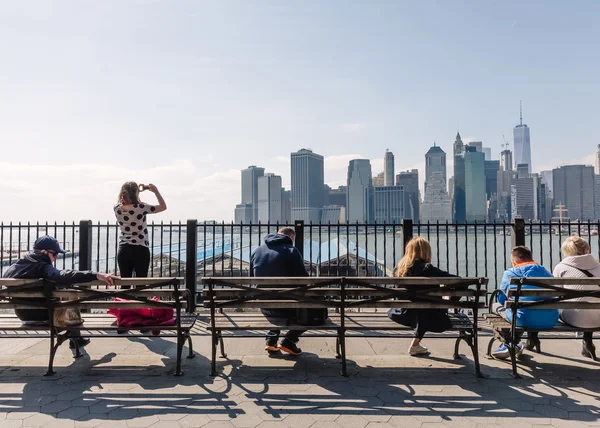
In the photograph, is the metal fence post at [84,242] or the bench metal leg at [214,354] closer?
the bench metal leg at [214,354]

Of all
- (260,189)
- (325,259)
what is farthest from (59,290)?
(260,189)

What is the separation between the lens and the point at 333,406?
3385mm

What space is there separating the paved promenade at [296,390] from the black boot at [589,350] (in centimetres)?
10

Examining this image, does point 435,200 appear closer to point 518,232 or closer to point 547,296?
point 518,232

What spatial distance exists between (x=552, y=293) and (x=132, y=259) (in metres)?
5.16

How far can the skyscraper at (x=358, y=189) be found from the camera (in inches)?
5458

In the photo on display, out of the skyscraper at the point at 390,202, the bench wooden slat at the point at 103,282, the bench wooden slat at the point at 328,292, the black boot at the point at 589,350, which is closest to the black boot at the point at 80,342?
the bench wooden slat at the point at 103,282

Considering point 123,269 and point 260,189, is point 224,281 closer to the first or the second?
point 123,269

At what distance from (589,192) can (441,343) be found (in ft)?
487

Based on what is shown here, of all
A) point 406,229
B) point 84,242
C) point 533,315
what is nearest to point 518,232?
point 406,229

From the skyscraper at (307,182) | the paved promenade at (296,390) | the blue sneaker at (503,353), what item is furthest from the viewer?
the skyscraper at (307,182)

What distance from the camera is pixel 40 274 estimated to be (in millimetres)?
4305

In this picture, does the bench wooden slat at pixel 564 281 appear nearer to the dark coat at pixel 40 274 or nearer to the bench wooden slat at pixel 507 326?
the bench wooden slat at pixel 507 326

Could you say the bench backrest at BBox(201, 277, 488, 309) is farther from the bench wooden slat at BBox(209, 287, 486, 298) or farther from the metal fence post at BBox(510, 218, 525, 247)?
the metal fence post at BBox(510, 218, 525, 247)
